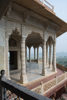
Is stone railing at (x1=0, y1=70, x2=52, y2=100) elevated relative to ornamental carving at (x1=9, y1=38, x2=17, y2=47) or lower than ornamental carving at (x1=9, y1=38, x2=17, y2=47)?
lower

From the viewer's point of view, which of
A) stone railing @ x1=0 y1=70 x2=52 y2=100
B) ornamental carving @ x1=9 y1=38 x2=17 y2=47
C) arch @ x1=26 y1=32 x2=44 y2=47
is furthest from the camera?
ornamental carving @ x1=9 y1=38 x2=17 y2=47

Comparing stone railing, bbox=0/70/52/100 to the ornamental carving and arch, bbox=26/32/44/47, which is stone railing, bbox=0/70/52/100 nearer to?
arch, bbox=26/32/44/47

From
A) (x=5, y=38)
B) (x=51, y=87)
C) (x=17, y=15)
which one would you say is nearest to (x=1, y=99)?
(x=5, y=38)

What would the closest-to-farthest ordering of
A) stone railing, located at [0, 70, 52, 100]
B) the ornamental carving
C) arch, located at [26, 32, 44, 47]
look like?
stone railing, located at [0, 70, 52, 100], arch, located at [26, 32, 44, 47], the ornamental carving

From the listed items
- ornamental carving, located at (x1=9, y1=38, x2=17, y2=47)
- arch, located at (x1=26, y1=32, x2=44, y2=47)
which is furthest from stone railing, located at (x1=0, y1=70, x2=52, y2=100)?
ornamental carving, located at (x1=9, y1=38, x2=17, y2=47)

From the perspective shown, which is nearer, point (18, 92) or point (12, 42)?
point (18, 92)

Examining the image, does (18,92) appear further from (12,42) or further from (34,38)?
(34,38)

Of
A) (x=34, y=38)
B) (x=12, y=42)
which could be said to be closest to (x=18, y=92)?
(x=12, y=42)

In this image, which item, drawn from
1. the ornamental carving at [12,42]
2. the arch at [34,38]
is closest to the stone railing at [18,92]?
the arch at [34,38]

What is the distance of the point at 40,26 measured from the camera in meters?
6.47

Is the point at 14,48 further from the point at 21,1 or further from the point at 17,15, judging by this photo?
the point at 21,1

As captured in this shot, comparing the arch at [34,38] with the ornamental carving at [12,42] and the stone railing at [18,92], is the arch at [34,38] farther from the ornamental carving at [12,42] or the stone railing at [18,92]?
the stone railing at [18,92]

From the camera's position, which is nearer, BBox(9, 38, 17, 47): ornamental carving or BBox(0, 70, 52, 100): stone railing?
BBox(0, 70, 52, 100): stone railing

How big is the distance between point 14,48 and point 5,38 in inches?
137
